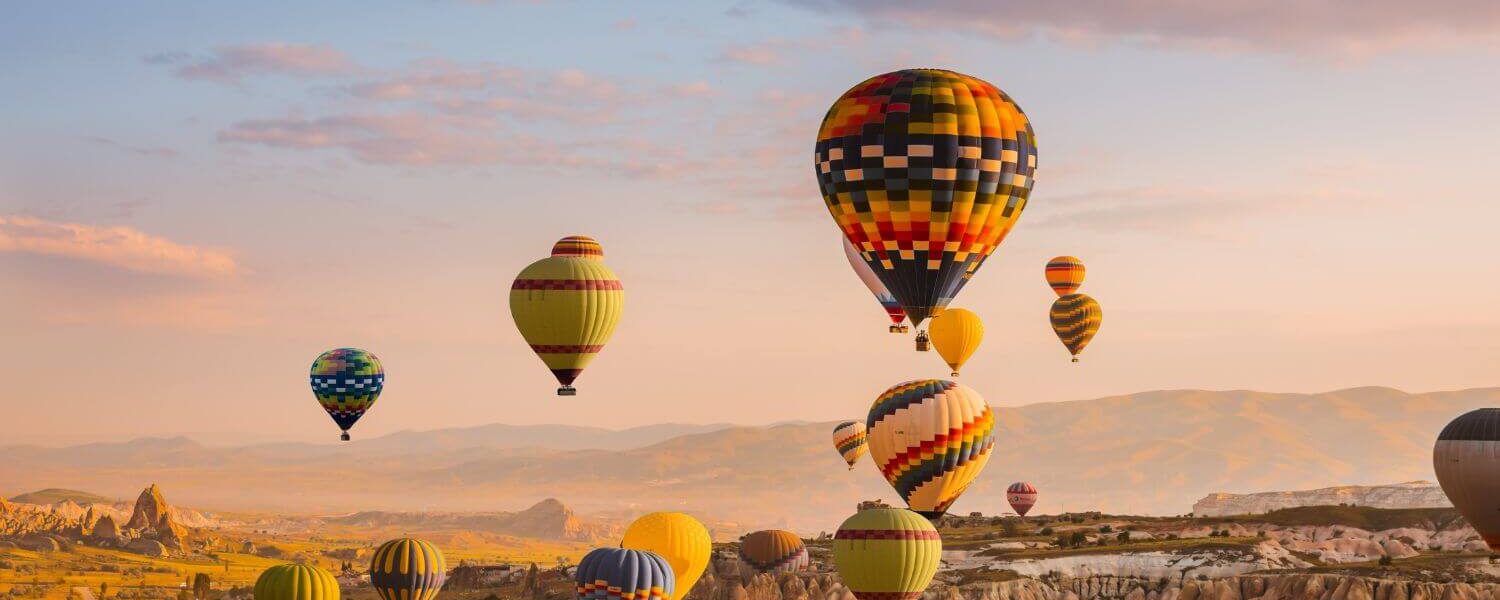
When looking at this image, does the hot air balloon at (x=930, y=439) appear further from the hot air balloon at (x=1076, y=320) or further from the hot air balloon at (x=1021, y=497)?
the hot air balloon at (x=1021, y=497)

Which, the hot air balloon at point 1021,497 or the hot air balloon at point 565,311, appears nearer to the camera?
the hot air balloon at point 565,311

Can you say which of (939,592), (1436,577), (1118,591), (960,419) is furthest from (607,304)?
(1436,577)

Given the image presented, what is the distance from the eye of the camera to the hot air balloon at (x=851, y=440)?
146 m

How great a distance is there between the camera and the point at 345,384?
12106cm

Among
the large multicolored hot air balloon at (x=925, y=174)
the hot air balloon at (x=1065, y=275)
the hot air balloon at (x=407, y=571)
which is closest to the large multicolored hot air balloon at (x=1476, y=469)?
the large multicolored hot air balloon at (x=925, y=174)

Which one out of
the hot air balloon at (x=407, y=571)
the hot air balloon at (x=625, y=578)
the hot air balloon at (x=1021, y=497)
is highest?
the hot air balloon at (x=1021, y=497)

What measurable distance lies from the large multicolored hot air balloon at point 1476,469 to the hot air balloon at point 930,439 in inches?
917

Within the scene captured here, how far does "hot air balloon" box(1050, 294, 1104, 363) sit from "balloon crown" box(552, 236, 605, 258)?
3655 cm

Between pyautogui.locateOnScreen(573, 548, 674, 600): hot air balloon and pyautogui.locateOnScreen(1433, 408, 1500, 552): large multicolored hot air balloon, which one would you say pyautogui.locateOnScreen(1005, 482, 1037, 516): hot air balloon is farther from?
pyautogui.locateOnScreen(573, 548, 674, 600): hot air balloon

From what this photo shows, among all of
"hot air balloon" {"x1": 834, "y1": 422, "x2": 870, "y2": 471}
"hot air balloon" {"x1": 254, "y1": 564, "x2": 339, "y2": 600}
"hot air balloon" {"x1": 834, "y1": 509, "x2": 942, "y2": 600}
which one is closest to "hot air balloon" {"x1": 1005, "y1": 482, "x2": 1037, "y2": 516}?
"hot air balloon" {"x1": 834, "y1": 422, "x2": 870, "y2": 471}

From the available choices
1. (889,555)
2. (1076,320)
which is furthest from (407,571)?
(1076,320)

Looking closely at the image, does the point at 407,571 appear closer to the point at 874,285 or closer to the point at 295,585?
the point at 295,585

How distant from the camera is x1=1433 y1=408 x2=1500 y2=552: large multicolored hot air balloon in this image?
85.4m

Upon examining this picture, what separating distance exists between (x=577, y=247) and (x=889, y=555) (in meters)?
33.9
